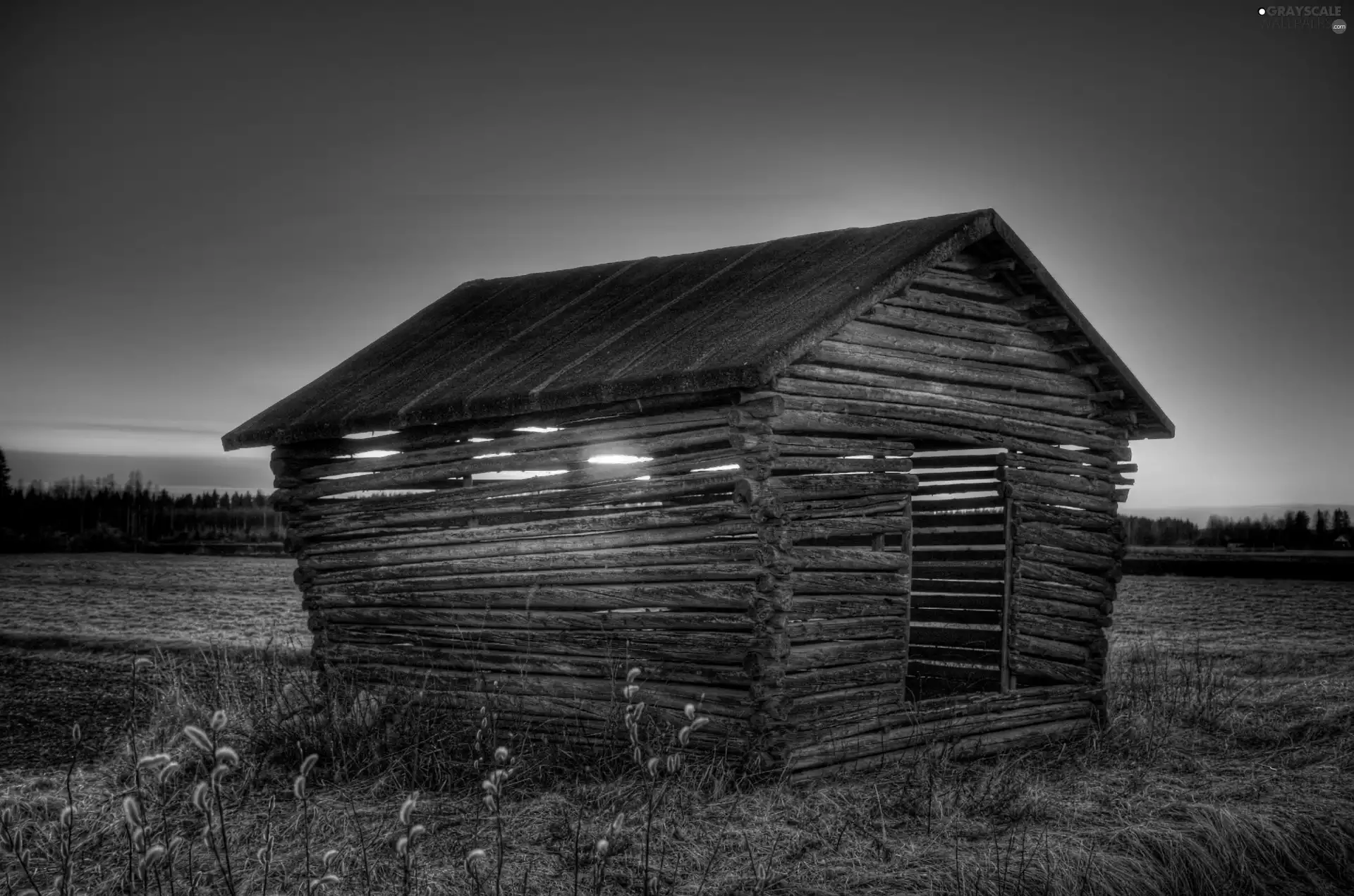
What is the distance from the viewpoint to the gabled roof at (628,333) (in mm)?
8312

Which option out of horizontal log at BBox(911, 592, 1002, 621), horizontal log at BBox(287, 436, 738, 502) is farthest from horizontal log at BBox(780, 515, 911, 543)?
horizontal log at BBox(911, 592, 1002, 621)

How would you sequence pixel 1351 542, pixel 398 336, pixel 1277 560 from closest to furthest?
pixel 398 336, pixel 1277 560, pixel 1351 542

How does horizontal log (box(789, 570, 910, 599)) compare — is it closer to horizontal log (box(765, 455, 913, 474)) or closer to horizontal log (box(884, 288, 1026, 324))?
horizontal log (box(765, 455, 913, 474))

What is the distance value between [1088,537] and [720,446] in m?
4.54

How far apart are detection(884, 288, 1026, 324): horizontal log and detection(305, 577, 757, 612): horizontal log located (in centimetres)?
289

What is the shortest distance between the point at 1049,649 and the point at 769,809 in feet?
Result: 14.3

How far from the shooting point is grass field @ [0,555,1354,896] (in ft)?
19.5

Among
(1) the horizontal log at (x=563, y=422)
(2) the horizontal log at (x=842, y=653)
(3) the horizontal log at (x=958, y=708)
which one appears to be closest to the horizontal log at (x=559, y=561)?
(2) the horizontal log at (x=842, y=653)

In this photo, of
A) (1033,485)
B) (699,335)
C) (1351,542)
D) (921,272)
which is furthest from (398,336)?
(1351,542)

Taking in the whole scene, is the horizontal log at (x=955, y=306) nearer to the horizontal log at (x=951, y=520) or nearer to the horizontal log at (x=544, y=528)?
the horizontal log at (x=951, y=520)

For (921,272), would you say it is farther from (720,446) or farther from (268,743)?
(268,743)

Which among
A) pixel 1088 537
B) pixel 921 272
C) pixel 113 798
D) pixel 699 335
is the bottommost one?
pixel 113 798

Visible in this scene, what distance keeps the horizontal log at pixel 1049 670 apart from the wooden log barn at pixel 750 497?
35 millimetres

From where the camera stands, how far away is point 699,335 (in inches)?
352
